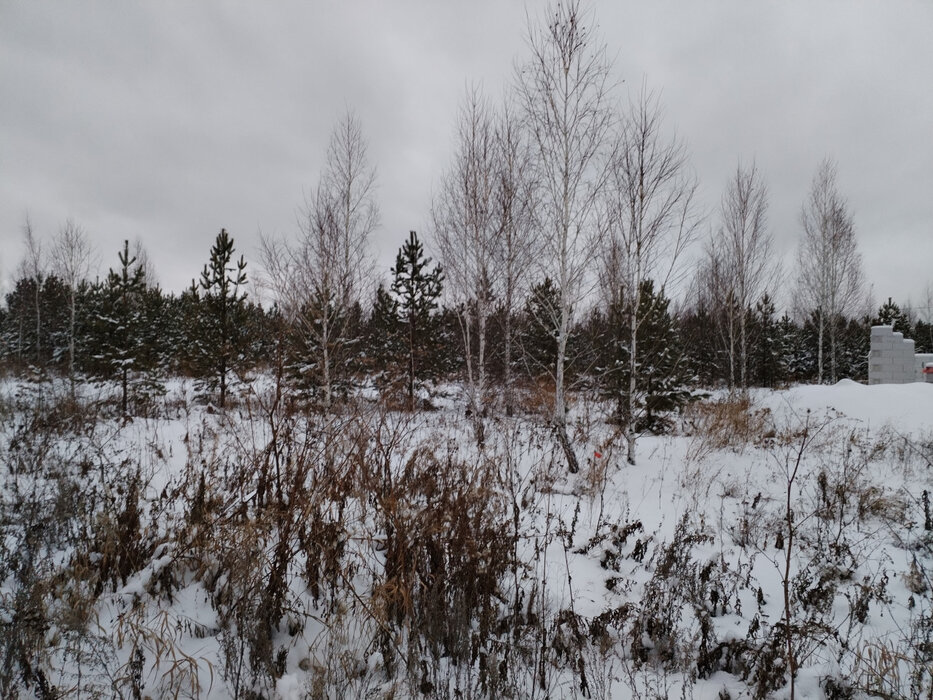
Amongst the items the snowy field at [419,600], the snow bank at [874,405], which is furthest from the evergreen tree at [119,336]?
the snow bank at [874,405]

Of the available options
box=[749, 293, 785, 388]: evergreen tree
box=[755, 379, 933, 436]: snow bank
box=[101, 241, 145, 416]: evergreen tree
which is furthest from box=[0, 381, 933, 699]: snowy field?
box=[749, 293, 785, 388]: evergreen tree

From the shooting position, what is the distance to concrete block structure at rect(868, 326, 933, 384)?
13.5 m

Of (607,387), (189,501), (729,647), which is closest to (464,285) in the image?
(607,387)

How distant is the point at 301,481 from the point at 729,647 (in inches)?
110

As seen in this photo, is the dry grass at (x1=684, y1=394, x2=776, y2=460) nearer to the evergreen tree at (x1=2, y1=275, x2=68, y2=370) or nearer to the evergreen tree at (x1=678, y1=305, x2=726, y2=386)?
the evergreen tree at (x1=678, y1=305, x2=726, y2=386)

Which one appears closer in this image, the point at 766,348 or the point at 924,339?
the point at 766,348

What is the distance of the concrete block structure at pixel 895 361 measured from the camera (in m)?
13.5

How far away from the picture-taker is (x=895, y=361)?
13.7 m

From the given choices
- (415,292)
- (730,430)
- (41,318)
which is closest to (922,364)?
(730,430)

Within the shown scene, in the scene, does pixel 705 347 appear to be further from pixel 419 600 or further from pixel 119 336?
pixel 119 336

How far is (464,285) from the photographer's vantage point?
10.8 m

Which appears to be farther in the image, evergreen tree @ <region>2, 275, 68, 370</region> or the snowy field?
evergreen tree @ <region>2, 275, 68, 370</region>

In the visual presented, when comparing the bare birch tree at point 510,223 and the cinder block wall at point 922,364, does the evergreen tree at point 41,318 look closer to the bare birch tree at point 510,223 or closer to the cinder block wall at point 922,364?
the bare birch tree at point 510,223

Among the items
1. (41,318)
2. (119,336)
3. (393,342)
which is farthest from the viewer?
(41,318)
